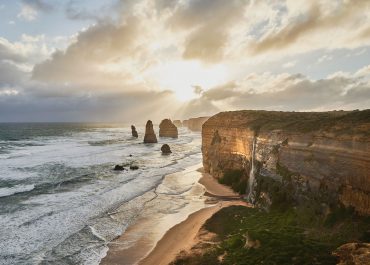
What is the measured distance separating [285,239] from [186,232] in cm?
804

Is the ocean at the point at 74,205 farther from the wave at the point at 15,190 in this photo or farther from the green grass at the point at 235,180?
the green grass at the point at 235,180

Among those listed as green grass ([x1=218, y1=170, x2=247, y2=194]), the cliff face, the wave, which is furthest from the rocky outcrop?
the wave

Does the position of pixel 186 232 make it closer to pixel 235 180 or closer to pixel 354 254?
pixel 354 254

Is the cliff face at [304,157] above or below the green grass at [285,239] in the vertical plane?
above

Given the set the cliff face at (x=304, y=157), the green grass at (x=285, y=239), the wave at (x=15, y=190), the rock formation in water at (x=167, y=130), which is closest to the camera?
the green grass at (x=285, y=239)

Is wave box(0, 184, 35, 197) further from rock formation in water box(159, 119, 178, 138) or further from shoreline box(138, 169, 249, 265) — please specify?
rock formation in water box(159, 119, 178, 138)

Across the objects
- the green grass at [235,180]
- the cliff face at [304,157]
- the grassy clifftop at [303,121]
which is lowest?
the green grass at [235,180]


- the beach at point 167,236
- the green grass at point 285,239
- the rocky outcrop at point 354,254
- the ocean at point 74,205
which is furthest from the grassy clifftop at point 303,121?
the ocean at point 74,205

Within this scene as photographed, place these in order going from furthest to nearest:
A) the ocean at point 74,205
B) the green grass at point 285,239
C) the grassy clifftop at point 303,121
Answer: the ocean at point 74,205, the grassy clifftop at point 303,121, the green grass at point 285,239

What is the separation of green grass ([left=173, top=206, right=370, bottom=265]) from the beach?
1723mm

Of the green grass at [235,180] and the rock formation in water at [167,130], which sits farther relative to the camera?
the rock formation in water at [167,130]

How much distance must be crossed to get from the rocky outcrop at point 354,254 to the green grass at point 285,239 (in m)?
0.57

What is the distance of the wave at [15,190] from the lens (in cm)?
3160

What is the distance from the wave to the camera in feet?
104
